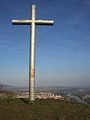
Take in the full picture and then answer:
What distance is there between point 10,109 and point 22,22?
19.1 ft

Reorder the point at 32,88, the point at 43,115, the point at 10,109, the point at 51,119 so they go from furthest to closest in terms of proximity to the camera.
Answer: the point at 32,88, the point at 10,109, the point at 43,115, the point at 51,119

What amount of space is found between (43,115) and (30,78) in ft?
12.6

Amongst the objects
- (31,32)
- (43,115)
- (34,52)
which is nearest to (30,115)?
(43,115)

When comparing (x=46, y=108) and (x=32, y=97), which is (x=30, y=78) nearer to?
(x=32, y=97)

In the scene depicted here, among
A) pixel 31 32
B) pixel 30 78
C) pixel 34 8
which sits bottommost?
pixel 30 78

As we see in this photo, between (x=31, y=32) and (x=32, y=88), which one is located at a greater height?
(x=31, y=32)

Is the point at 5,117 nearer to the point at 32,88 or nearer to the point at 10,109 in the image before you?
the point at 10,109

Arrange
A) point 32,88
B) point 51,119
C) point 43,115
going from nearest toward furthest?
point 51,119
point 43,115
point 32,88

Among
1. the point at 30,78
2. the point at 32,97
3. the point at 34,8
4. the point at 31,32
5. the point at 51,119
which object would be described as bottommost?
the point at 51,119

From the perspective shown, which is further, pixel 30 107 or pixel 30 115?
pixel 30 107

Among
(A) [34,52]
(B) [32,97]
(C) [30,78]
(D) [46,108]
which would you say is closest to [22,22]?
(A) [34,52]

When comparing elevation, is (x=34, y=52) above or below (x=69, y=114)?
above

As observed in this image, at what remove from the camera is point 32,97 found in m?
14.0

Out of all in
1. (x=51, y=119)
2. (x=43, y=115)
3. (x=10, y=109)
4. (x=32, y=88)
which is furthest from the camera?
(x=32, y=88)
